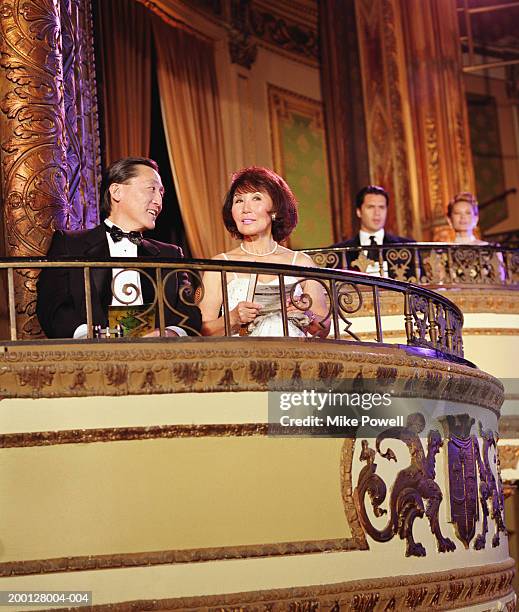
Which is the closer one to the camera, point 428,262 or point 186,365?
point 186,365

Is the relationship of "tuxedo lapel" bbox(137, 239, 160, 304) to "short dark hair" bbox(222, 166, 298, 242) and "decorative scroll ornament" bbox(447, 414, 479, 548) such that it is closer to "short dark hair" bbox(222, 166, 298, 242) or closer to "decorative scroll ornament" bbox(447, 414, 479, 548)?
→ "short dark hair" bbox(222, 166, 298, 242)

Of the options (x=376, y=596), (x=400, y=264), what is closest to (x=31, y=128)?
(x=376, y=596)

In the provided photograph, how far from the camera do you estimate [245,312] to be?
165 inches

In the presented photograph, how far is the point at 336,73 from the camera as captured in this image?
11273 mm

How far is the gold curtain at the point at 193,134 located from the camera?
9.23 m

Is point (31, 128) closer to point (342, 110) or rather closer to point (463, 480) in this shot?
point (463, 480)

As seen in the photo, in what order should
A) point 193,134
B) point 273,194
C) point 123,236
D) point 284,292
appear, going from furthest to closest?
1. point 193,134
2. point 273,194
3. point 123,236
4. point 284,292

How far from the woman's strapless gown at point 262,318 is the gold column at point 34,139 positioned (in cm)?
99

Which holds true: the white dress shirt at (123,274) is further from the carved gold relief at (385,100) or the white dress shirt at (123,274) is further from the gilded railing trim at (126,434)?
the carved gold relief at (385,100)

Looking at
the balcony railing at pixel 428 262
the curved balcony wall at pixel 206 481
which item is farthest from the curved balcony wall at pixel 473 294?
the curved balcony wall at pixel 206 481

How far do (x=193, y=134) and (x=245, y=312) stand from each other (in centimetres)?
547

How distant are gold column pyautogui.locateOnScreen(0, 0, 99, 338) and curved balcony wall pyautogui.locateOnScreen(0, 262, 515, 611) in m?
1.40

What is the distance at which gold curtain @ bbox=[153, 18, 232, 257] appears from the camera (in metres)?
9.23

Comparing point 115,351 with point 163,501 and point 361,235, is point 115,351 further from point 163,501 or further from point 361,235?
point 361,235
